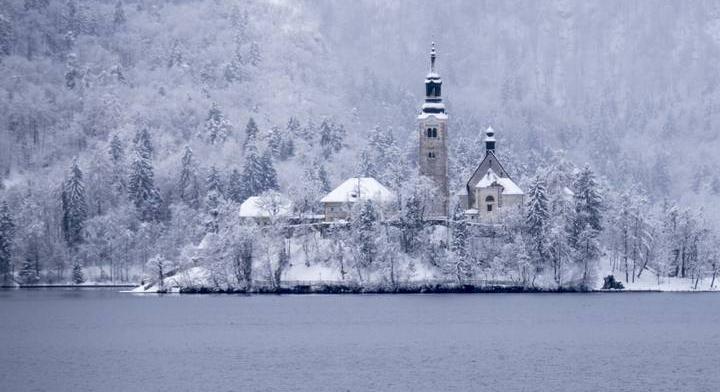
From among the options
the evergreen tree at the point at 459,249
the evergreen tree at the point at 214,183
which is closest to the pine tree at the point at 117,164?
the evergreen tree at the point at 214,183

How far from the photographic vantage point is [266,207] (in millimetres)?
146500

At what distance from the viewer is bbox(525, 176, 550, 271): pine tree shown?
13650 cm

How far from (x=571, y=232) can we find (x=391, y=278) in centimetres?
1774

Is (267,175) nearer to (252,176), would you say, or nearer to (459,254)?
(252,176)

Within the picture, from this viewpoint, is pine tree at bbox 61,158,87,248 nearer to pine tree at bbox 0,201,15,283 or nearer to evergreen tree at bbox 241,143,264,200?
pine tree at bbox 0,201,15,283

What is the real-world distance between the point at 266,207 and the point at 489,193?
887 inches

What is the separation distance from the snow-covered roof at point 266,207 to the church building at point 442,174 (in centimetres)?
1419

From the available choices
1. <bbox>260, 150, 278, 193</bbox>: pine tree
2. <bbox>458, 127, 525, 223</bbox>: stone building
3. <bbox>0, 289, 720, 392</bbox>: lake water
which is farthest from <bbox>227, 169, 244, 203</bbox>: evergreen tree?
<bbox>0, 289, 720, 392</bbox>: lake water

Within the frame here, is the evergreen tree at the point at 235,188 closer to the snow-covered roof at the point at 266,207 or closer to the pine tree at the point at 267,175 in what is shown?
the pine tree at the point at 267,175

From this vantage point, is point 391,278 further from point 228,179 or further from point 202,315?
point 228,179

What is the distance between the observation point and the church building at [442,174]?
5733 inches

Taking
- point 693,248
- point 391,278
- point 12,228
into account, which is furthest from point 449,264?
point 12,228

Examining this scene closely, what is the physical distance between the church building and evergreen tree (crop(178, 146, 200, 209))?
36.8m

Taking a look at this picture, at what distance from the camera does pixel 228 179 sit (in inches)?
7136
